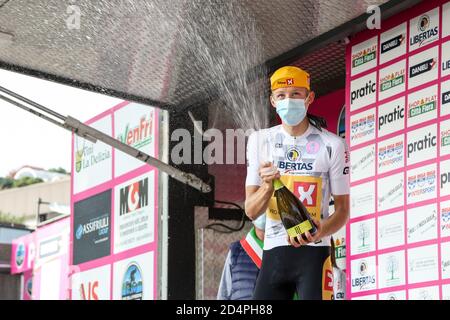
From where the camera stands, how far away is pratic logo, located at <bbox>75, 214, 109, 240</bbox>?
7195mm

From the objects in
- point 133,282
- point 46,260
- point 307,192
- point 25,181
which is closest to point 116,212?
point 133,282

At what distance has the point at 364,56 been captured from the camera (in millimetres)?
5352

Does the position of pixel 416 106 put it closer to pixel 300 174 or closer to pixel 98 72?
pixel 300 174

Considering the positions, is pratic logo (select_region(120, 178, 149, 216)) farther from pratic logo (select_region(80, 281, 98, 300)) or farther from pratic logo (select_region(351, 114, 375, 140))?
pratic logo (select_region(351, 114, 375, 140))

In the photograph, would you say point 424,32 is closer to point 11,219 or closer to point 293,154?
point 293,154

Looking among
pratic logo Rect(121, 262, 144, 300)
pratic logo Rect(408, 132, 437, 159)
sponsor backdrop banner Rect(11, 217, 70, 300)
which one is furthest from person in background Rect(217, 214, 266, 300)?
sponsor backdrop banner Rect(11, 217, 70, 300)

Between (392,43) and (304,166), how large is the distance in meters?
1.09

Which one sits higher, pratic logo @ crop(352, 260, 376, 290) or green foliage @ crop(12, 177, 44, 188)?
green foliage @ crop(12, 177, 44, 188)

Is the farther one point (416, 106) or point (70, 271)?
point (70, 271)

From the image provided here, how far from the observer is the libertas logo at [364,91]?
5.23 metres
